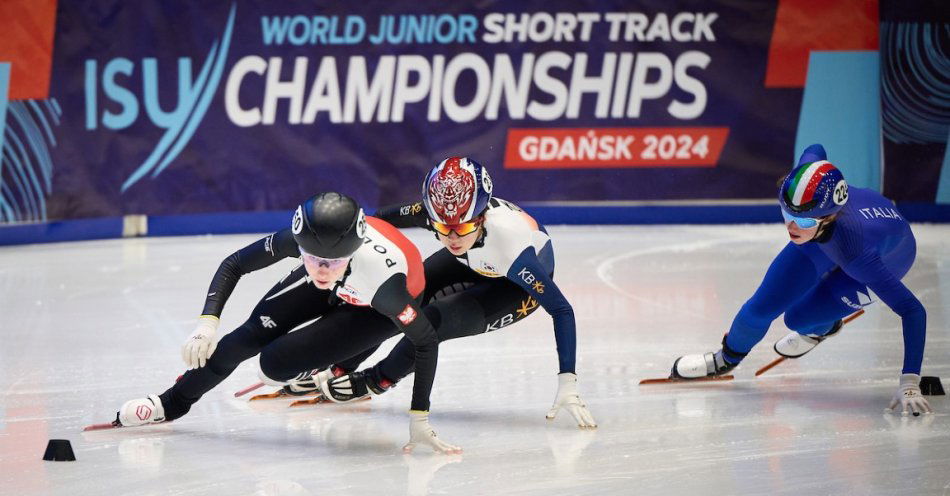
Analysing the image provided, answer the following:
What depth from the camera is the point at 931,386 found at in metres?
5.18

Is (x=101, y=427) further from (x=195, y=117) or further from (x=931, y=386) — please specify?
(x=195, y=117)

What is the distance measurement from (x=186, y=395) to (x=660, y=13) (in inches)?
299

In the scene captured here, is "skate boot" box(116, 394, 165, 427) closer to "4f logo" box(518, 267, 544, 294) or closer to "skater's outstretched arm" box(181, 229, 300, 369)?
"skater's outstretched arm" box(181, 229, 300, 369)

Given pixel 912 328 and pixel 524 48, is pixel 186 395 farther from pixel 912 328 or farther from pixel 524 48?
pixel 524 48

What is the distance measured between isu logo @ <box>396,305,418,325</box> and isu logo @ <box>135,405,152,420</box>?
107cm

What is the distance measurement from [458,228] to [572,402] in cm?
81

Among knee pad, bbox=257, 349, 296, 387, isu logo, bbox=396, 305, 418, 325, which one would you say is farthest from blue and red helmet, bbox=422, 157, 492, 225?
knee pad, bbox=257, 349, 296, 387

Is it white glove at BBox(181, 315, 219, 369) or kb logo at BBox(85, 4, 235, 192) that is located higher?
kb logo at BBox(85, 4, 235, 192)

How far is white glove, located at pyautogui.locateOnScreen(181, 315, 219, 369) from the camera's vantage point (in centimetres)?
439

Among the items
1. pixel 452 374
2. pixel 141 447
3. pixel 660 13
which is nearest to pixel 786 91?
pixel 660 13

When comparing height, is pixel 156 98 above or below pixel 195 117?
above

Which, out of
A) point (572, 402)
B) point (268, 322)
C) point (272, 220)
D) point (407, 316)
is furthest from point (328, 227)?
point (272, 220)

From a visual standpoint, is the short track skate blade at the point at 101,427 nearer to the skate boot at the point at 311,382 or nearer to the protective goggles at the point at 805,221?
the skate boot at the point at 311,382

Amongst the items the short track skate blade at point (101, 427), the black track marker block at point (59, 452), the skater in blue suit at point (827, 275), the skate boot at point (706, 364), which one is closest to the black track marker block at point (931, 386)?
the skater in blue suit at point (827, 275)
